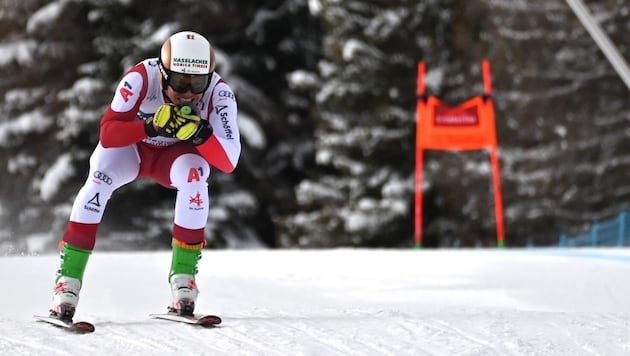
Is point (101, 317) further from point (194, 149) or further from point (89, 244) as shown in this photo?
point (194, 149)

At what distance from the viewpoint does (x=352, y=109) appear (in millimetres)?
26188

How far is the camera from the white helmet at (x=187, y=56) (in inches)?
230

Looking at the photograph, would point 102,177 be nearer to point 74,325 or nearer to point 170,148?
point 170,148

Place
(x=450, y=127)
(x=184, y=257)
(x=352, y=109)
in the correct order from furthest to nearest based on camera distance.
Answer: (x=352, y=109)
(x=450, y=127)
(x=184, y=257)

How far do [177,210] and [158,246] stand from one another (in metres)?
17.0

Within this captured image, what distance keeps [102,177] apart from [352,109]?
67.0 ft

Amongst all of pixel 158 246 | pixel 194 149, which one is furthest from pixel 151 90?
pixel 158 246

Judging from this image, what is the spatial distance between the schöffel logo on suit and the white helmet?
24.8 inches

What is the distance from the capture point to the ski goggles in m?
5.88

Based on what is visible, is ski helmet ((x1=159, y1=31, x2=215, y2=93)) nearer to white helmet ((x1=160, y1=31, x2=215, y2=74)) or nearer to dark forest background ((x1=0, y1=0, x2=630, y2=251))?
white helmet ((x1=160, y1=31, x2=215, y2=74))

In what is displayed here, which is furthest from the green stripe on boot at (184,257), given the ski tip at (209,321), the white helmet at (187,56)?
the white helmet at (187,56)

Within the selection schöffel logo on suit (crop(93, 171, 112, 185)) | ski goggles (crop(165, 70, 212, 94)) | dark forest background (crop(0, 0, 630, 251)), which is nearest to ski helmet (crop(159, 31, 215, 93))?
ski goggles (crop(165, 70, 212, 94))

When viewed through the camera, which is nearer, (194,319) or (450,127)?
(194,319)

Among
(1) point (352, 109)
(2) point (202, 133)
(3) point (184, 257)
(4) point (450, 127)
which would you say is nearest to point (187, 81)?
(2) point (202, 133)
